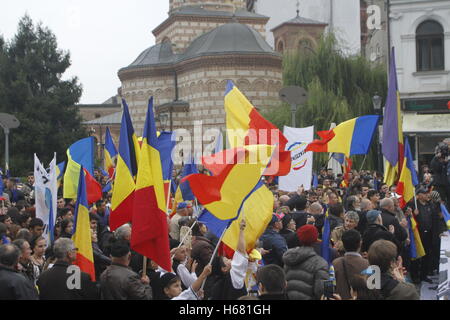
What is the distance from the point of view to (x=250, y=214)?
7391 millimetres

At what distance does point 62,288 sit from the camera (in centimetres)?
625

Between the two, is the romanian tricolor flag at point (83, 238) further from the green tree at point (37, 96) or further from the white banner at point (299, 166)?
the green tree at point (37, 96)

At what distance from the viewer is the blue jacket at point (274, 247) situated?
8.37m

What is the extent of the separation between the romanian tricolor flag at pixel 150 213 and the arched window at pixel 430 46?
973 inches

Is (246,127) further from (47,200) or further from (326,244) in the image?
(47,200)

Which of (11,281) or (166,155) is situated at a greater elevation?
(166,155)

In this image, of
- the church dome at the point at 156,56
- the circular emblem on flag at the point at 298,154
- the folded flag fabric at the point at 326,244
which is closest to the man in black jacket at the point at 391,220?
the folded flag fabric at the point at 326,244

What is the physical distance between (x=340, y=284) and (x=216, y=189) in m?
1.63

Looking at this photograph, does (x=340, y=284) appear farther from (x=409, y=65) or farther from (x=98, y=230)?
(x=409, y=65)

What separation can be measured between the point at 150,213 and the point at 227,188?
3.07ft

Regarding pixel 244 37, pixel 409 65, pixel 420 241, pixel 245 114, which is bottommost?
pixel 420 241

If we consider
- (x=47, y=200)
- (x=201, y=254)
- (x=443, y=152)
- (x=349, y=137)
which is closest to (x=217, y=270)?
(x=201, y=254)
